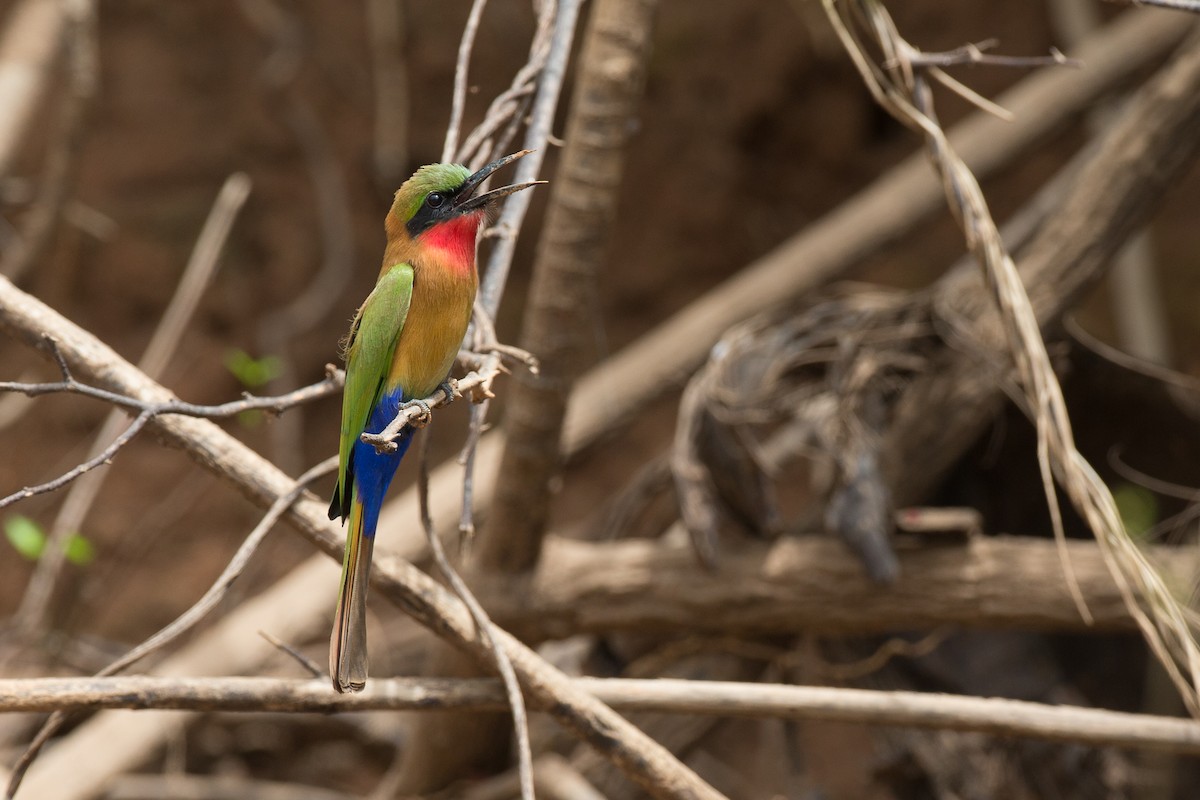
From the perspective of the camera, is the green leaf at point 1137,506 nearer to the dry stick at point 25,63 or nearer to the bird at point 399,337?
the bird at point 399,337

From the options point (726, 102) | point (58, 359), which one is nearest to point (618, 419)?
point (726, 102)

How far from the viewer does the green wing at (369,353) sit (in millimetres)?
1396

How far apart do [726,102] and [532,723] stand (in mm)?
2663

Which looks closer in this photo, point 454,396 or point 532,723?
point 454,396

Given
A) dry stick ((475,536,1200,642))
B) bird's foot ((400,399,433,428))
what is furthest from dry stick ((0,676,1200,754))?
dry stick ((475,536,1200,642))

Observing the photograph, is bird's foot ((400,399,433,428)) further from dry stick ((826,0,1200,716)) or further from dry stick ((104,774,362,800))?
dry stick ((104,774,362,800))

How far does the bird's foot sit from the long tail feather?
0.53 feet

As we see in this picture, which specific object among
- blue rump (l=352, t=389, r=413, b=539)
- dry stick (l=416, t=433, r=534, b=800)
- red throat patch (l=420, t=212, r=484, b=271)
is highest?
red throat patch (l=420, t=212, r=484, b=271)

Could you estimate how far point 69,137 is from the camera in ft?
10.1

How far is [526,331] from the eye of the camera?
95.3 inches

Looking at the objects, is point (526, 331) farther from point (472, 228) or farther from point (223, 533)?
point (223, 533)

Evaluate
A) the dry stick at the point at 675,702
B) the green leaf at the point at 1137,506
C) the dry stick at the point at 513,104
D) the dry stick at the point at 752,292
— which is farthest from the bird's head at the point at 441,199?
the green leaf at the point at 1137,506

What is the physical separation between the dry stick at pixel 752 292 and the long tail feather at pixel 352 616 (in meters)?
1.72

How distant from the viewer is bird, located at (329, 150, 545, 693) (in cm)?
140
